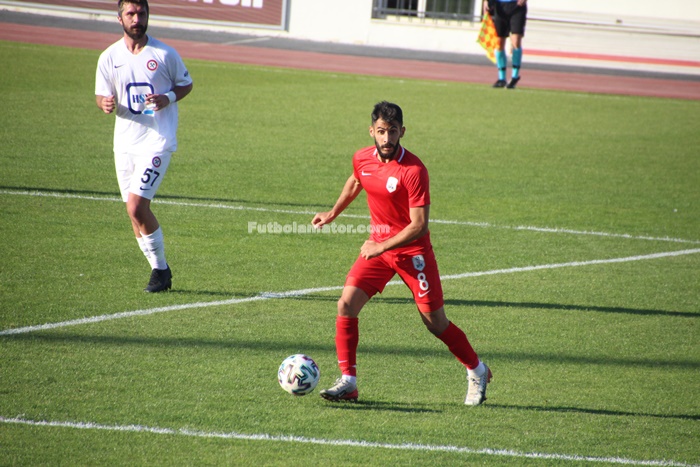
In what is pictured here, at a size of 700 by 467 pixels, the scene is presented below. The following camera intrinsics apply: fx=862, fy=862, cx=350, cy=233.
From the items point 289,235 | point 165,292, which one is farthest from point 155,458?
point 289,235

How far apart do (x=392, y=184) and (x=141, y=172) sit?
9.19 ft

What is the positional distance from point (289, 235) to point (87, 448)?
5.40 m

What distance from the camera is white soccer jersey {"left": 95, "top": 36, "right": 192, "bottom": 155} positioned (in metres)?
7.33

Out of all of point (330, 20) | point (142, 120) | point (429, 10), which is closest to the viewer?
point (142, 120)

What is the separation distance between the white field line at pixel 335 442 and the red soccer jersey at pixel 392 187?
134 cm

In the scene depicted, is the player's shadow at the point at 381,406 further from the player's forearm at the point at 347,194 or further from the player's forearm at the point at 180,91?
the player's forearm at the point at 180,91

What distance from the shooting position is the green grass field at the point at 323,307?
4.88m

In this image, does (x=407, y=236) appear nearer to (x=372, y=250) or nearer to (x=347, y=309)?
(x=372, y=250)

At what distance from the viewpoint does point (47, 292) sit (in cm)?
714

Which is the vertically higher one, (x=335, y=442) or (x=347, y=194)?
(x=347, y=194)

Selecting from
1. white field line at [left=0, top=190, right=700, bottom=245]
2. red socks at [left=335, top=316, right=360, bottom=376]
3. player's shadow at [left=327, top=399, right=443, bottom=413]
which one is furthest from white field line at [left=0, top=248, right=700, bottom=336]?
player's shadow at [left=327, top=399, right=443, bottom=413]

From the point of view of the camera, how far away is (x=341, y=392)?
17.5 ft

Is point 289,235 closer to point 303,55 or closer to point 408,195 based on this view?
point 408,195

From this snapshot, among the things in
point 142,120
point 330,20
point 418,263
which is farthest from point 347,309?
point 330,20
